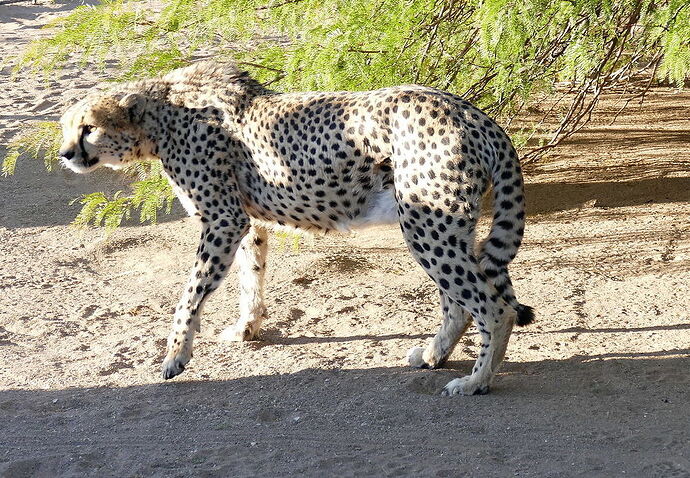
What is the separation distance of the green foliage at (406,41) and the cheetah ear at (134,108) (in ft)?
4.10

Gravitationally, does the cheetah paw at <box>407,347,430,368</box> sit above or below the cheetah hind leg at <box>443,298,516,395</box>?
below

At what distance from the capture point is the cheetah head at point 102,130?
6.11m

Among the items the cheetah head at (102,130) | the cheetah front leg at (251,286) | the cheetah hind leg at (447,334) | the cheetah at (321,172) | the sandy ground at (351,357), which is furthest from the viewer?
the cheetah front leg at (251,286)

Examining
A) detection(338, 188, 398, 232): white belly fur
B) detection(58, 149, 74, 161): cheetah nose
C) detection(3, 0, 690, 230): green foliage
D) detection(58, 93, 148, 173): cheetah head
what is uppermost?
detection(3, 0, 690, 230): green foliage

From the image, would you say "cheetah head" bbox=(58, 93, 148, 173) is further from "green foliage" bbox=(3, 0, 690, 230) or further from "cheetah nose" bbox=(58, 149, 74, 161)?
"green foliage" bbox=(3, 0, 690, 230)

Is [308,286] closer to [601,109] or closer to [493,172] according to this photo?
[493,172]

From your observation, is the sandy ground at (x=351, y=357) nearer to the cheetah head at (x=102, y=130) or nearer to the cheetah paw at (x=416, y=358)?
the cheetah paw at (x=416, y=358)

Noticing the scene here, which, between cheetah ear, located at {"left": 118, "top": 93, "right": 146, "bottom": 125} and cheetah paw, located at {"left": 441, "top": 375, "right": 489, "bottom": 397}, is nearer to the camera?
cheetah paw, located at {"left": 441, "top": 375, "right": 489, "bottom": 397}

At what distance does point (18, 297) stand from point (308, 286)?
2.31m

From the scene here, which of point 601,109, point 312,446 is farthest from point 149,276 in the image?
point 601,109

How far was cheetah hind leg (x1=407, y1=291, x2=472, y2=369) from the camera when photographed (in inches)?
→ 227

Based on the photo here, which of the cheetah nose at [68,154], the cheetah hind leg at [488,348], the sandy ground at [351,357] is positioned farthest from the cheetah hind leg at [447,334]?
Result: the cheetah nose at [68,154]

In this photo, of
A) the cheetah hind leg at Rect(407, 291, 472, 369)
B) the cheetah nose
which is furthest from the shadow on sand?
the cheetah nose

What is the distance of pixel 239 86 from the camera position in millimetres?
6121
